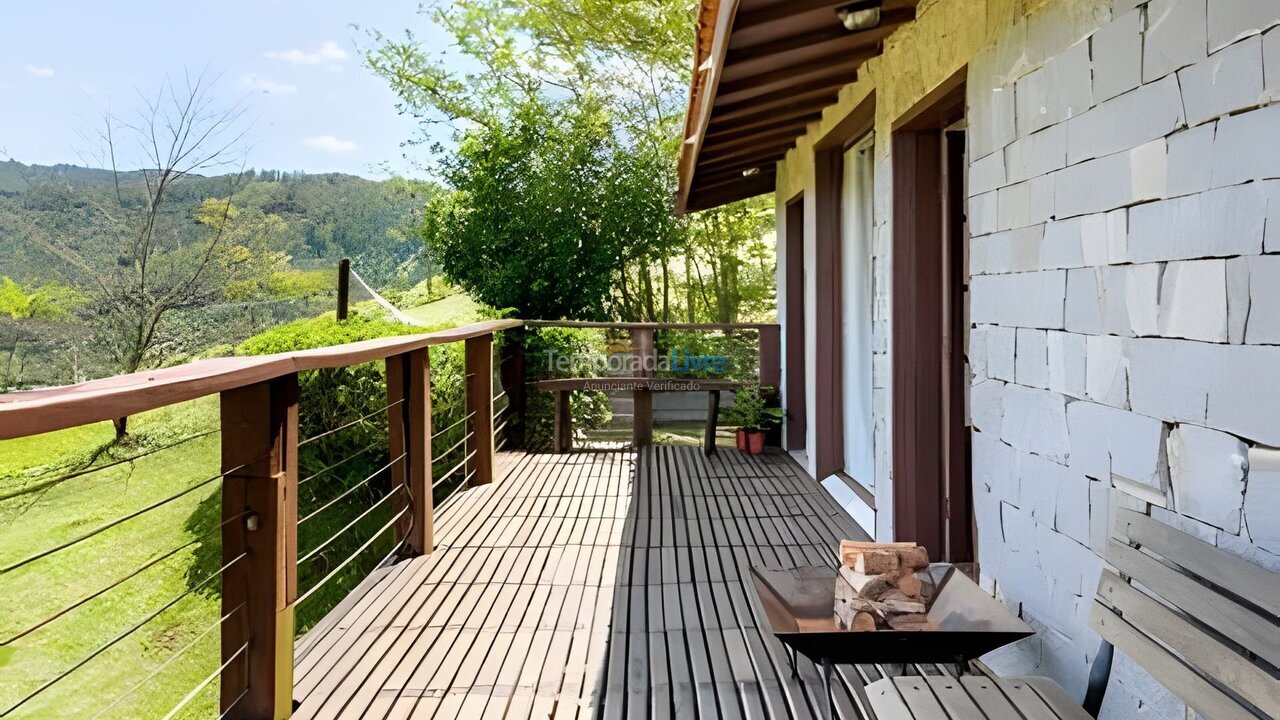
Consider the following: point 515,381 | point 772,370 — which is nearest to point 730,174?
point 772,370

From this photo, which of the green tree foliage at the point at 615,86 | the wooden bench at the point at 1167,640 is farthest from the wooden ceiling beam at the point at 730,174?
the wooden bench at the point at 1167,640

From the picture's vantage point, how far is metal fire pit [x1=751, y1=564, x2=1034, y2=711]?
1831mm

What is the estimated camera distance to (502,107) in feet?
41.0

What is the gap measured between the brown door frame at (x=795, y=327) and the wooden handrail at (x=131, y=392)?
4.23m

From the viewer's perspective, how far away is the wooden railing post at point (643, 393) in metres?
6.45

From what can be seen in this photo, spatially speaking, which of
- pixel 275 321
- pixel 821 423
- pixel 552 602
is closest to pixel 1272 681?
pixel 552 602

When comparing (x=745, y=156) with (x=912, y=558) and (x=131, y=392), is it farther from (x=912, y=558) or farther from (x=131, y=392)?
(x=131, y=392)

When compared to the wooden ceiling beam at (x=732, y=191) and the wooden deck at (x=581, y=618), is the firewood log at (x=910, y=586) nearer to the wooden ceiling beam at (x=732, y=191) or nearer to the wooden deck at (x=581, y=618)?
the wooden deck at (x=581, y=618)

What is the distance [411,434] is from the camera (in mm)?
3311

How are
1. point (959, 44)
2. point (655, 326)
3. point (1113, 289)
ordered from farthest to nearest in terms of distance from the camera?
point (655, 326) < point (959, 44) < point (1113, 289)

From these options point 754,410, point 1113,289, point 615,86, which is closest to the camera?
point 1113,289

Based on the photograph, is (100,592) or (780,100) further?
(780,100)

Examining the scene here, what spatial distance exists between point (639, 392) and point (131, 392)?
5.13 m

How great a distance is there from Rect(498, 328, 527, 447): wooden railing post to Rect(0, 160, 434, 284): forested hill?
892 centimetres
